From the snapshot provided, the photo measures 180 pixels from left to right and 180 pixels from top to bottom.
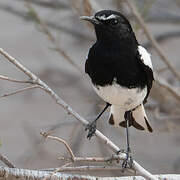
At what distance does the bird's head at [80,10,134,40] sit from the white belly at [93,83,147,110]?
0.91 feet

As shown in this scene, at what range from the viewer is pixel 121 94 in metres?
3.28

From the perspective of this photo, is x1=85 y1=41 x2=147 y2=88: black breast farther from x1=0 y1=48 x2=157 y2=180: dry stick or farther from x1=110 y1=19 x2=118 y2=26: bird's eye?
x1=0 y1=48 x2=157 y2=180: dry stick

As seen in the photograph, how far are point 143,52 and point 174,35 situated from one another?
11.4ft

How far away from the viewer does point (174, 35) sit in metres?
6.75

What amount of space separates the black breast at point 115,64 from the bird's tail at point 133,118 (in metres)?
0.43

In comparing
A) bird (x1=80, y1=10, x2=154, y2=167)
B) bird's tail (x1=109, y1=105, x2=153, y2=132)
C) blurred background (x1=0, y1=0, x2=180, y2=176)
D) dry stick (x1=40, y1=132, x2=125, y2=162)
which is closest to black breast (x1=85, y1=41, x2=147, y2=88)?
bird (x1=80, y1=10, x2=154, y2=167)

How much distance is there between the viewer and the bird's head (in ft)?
10.6

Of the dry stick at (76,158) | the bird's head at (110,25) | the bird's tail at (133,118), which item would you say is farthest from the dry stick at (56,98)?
the bird's tail at (133,118)

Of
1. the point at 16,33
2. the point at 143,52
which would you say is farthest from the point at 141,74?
the point at 16,33

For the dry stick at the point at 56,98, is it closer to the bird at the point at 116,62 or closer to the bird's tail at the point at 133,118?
the bird at the point at 116,62

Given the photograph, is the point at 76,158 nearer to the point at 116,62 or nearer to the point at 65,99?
the point at 116,62

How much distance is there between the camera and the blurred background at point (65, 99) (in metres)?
6.05

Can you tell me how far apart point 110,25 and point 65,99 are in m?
3.82

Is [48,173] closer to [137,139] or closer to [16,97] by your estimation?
[137,139]
